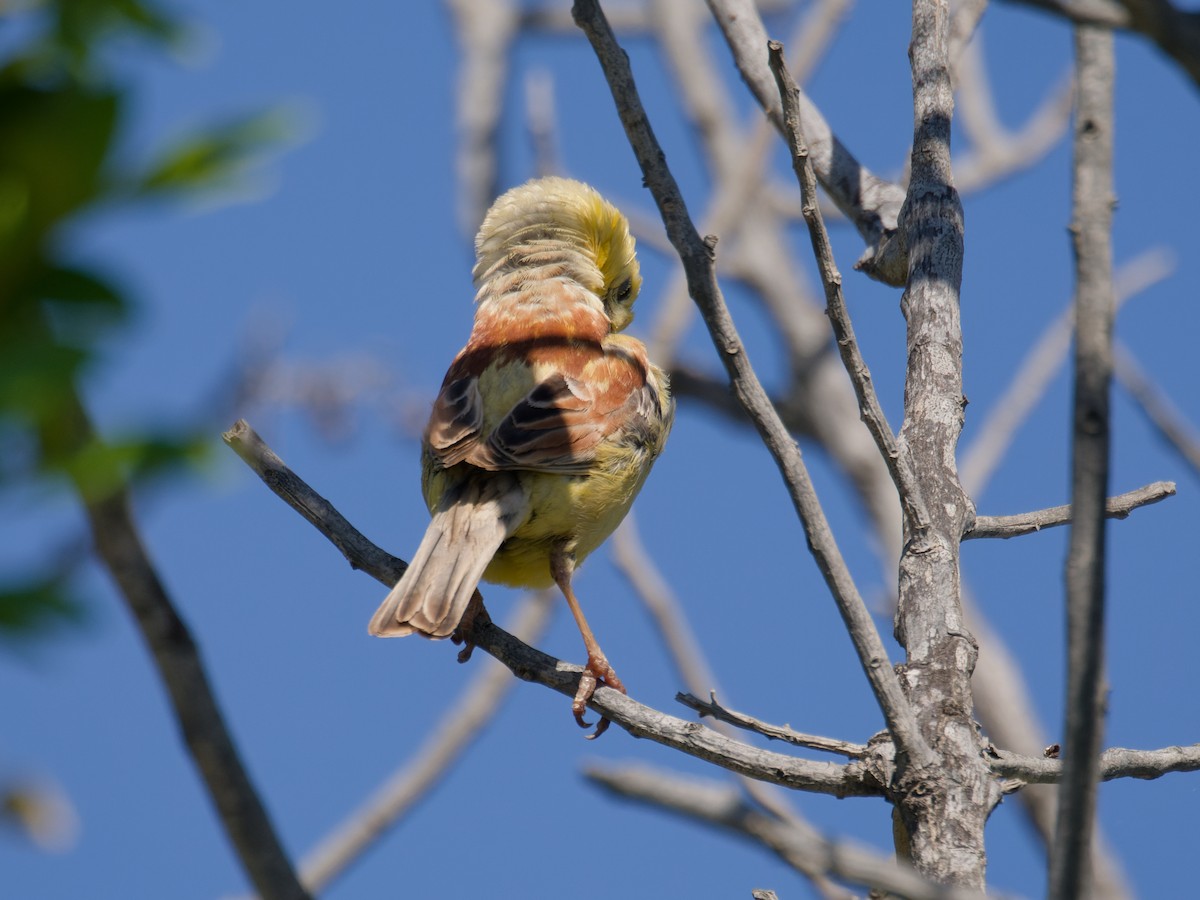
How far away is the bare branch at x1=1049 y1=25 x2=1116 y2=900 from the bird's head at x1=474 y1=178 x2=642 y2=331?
477cm

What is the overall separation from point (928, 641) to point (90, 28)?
10.1 feet

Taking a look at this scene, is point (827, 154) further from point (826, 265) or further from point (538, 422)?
→ point (826, 265)

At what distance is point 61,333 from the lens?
992mm

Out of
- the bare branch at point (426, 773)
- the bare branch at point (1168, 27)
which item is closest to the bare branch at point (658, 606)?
the bare branch at point (426, 773)

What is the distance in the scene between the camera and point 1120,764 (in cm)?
355

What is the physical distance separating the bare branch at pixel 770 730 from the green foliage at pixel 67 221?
2717 mm

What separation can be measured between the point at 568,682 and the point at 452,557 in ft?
2.61

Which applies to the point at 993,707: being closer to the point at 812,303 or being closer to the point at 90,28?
the point at 812,303

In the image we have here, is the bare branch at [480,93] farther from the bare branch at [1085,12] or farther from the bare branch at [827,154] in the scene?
the bare branch at [1085,12]

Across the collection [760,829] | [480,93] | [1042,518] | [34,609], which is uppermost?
[480,93]

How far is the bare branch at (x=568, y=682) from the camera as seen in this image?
11.4 feet

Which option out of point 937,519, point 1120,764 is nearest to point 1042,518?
point 937,519

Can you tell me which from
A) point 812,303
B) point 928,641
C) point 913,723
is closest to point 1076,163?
point 913,723

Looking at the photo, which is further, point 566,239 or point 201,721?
point 566,239
